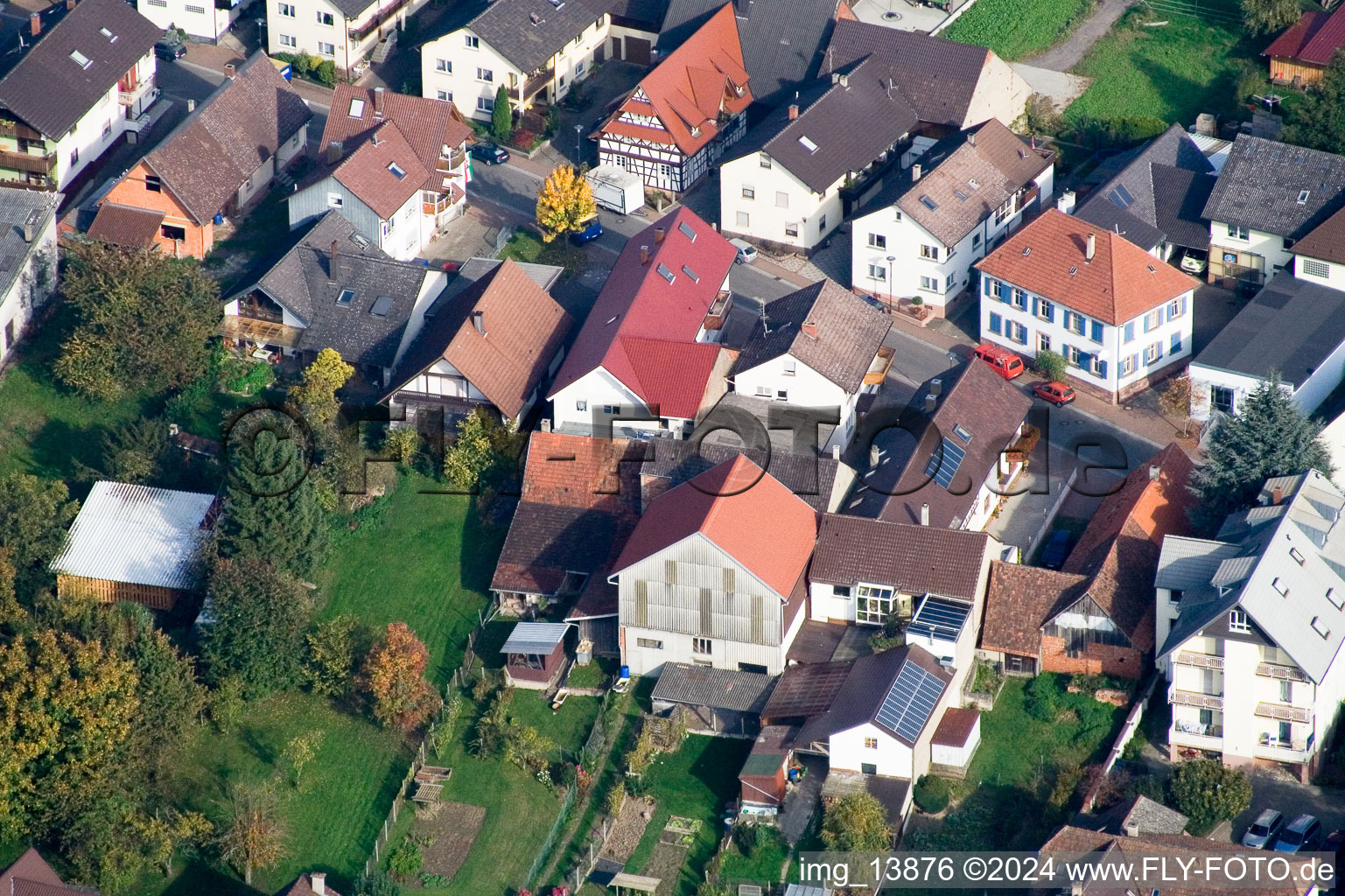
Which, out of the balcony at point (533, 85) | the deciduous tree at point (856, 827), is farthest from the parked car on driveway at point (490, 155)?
the deciduous tree at point (856, 827)

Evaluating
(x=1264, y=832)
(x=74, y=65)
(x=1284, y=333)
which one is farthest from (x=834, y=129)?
(x=1264, y=832)

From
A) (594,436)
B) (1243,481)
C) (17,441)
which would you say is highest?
(1243,481)

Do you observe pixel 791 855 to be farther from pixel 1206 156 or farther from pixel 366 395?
pixel 1206 156

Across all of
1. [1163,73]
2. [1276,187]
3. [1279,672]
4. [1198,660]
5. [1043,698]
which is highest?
[1276,187]

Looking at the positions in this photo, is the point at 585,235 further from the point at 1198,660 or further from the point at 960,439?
the point at 1198,660

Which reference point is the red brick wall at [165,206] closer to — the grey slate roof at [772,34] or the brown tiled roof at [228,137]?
the brown tiled roof at [228,137]

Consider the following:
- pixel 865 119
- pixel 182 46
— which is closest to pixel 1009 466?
pixel 865 119
